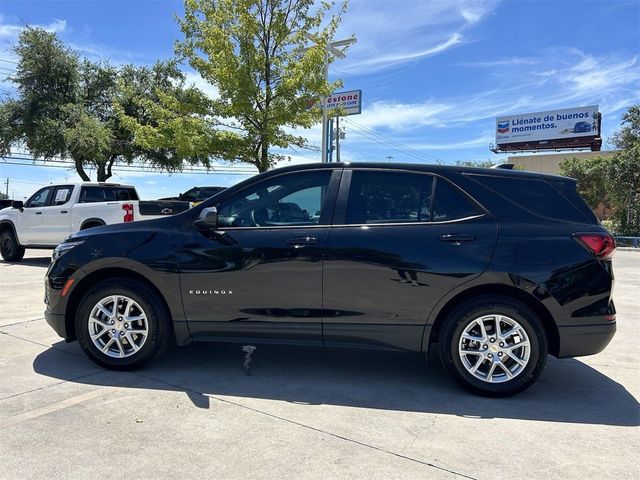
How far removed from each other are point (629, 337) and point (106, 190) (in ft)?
35.3

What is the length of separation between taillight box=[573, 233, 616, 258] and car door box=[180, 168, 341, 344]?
197cm

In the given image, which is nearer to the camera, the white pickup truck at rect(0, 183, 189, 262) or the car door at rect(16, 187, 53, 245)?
the white pickup truck at rect(0, 183, 189, 262)

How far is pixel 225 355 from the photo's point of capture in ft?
15.8

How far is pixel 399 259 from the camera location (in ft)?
12.7

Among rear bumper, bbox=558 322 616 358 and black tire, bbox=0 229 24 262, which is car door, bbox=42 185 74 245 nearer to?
black tire, bbox=0 229 24 262

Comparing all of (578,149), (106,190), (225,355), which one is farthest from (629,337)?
(578,149)

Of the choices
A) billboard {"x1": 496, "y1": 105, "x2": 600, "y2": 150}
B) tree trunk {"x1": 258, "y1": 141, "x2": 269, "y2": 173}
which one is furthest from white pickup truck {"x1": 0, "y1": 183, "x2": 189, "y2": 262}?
billboard {"x1": 496, "y1": 105, "x2": 600, "y2": 150}

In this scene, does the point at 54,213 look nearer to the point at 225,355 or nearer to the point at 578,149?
the point at 225,355

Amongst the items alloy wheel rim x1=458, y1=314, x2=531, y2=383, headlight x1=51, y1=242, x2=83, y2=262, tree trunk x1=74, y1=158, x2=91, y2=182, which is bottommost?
alloy wheel rim x1=458, y1=314, x2=531, y2=383

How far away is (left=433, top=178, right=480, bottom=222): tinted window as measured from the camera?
156 inches

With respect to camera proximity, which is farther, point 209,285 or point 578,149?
point 578,149

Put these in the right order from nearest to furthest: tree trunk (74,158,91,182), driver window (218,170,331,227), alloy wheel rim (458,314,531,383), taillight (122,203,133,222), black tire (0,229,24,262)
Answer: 1. alloy wheel rim (458,314,531,383)
2. driver window (218,170,331,227)
3. taillight (122,203,133,222)
4. black tire (0,229,24,262)
5. tree trunk (74,158,91,182)

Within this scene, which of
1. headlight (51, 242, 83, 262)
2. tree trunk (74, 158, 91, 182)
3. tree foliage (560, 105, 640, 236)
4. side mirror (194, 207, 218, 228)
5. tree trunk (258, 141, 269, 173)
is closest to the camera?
side mirror (194, 207, 218, 228)

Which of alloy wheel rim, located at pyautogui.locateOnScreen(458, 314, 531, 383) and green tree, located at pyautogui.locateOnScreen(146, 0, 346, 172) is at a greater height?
green tree, located at pyautogui.locateOnScreen(146, 0, 346, 172)
